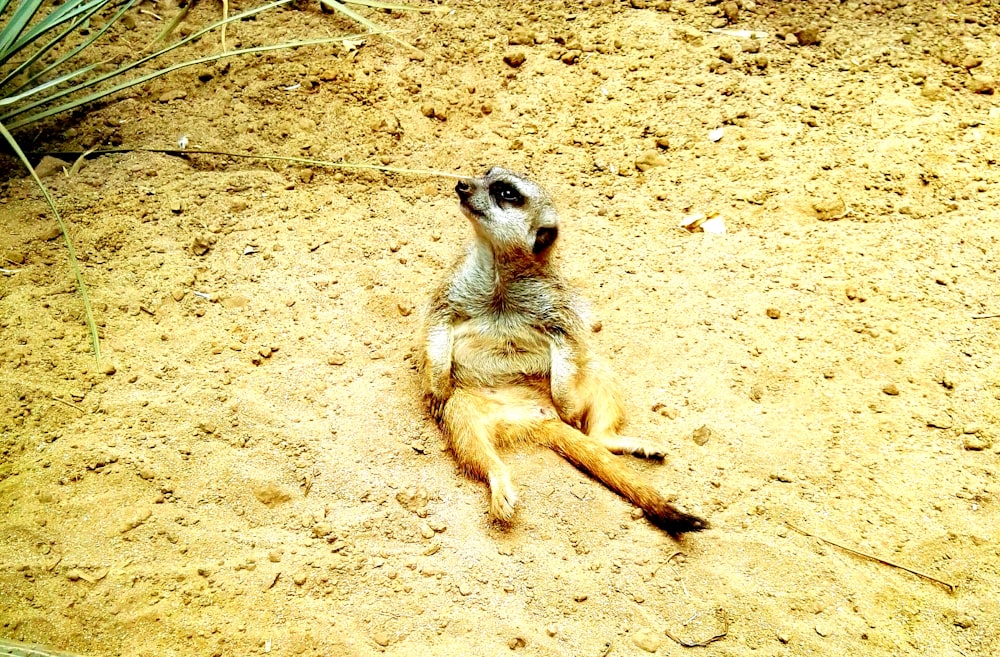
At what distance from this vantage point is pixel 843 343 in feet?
7.82

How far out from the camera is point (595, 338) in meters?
2.48

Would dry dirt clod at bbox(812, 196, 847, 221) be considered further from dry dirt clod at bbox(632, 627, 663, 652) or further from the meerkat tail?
dry dirt clod at bbox(632, 627, 663, 652)

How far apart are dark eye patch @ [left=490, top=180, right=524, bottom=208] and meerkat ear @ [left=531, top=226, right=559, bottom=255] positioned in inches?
4.6

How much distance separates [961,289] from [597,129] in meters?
1.45

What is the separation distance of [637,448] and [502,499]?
433 millimetres

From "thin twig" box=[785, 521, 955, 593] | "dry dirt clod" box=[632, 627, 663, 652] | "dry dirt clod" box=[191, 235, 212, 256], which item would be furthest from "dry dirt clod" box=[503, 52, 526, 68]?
"dry dirt clod" box=[632, 627, 663, 652]

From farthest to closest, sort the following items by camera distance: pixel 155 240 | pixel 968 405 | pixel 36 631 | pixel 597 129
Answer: pixel 597 129
pixel 155 240
pixel 968 405
pixel 36 631

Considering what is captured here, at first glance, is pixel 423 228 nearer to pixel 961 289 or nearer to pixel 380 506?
pixel 380 506

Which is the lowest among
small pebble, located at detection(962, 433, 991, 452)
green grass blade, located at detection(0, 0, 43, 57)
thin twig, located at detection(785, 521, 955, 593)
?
thin twig, located at detection(785, 521, 955, 593)

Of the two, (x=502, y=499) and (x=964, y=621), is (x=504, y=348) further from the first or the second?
(x=964, y=621)

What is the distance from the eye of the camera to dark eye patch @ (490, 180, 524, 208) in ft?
7.84

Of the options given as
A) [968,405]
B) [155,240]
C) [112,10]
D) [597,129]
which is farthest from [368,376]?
[112,10]

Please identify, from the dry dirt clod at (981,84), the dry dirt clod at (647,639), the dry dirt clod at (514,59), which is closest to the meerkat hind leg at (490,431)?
the dry dirt clod at (647,639)

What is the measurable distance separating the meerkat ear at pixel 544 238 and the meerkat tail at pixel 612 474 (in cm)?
Result: 55
